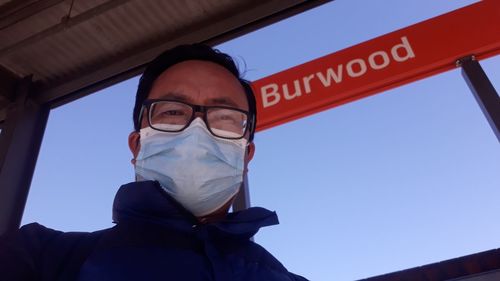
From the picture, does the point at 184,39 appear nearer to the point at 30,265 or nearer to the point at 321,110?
the point at 321,110

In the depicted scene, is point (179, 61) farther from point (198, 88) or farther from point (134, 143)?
point (134, 143)

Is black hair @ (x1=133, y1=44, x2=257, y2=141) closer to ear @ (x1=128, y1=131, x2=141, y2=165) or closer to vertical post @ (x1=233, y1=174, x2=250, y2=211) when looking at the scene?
ear @ (x1=128, y1=131, x2=141, y2=165)

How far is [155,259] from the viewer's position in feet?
2.10

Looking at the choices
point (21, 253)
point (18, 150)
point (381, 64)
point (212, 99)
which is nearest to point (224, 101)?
point (212, 99)

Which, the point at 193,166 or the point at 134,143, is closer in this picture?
the point at 193,166

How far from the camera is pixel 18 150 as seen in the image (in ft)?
7.38

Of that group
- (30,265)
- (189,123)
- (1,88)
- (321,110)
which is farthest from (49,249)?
(1,88)

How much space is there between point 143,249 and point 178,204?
0.59 feet

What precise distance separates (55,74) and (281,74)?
174 cm

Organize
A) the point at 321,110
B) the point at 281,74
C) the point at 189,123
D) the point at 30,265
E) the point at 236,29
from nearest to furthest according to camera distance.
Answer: the point at 30,265 < the point at 189,123 < the point at 321,110 < the point at 281,74 < the point at 236,29

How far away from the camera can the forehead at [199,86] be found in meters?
0.96

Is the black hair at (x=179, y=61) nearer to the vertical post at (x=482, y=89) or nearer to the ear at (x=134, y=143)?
the ear at (x=134, y=143)

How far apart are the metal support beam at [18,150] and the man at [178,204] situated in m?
1.53

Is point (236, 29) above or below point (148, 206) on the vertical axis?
above
